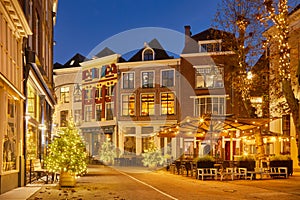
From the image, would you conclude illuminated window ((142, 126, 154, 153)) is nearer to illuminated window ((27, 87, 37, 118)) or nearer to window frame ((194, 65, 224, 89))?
window frame ((194, 65, 224, 89))

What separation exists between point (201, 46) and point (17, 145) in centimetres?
3657

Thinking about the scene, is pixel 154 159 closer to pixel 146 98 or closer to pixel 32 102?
pixel 32 102

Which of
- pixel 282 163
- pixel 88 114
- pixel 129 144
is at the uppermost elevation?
pixel 88 114

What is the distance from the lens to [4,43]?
56.5ft

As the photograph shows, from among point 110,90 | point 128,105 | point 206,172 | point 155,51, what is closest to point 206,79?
point 155,51

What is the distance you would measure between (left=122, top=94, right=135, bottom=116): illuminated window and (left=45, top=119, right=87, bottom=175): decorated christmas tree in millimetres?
36571

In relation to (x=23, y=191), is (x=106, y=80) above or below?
above

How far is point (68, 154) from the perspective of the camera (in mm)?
20953

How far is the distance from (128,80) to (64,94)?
1268 cm

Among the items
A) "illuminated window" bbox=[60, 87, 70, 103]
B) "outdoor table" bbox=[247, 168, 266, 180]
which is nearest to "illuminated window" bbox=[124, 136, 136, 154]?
"illuminated window" bbox=[60, 87, 70, 103]

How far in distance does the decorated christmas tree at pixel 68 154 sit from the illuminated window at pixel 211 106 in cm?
3282

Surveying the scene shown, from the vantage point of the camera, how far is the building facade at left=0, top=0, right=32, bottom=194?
17.1 metres

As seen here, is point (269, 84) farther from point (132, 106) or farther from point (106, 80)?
point (106, 80)

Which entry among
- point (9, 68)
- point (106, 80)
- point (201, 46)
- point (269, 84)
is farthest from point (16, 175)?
point (106, 80)
